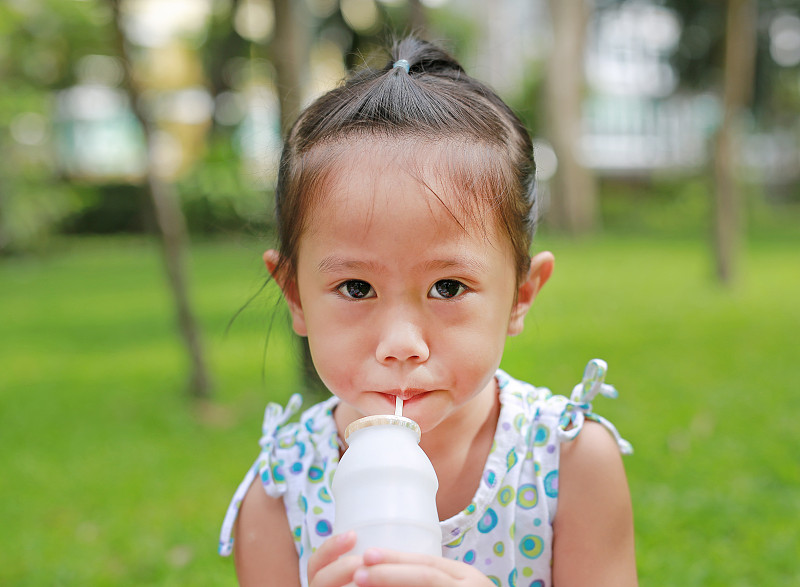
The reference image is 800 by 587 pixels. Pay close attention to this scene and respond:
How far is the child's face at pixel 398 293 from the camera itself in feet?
4.58

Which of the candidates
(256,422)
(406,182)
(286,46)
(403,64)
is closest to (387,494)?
(406,182)

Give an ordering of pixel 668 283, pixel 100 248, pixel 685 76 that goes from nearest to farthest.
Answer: pixel 668 283
pixel 100 248
pixel 685 76

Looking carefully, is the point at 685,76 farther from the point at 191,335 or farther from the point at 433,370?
the point at 433,370

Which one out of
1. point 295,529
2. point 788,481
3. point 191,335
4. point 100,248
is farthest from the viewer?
point 100,248

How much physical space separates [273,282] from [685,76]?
22.7 m

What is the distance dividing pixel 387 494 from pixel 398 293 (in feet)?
1.22

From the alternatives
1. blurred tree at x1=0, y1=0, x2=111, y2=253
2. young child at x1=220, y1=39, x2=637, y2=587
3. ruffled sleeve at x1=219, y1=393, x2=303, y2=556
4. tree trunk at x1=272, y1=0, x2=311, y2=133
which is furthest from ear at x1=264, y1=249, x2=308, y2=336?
blurred tree at x1=0, y1=0, x2=111, y2=253

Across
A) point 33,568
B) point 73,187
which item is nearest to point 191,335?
point 33,568

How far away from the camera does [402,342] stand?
1.37 meters

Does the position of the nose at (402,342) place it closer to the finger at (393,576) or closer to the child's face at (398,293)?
the child's face at (398,293)

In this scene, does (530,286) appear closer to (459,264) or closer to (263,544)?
(459,264)

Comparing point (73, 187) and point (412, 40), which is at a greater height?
point (73, 187)

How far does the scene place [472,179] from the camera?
1.48 meters

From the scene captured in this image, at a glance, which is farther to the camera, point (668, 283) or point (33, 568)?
point (668, 283)
